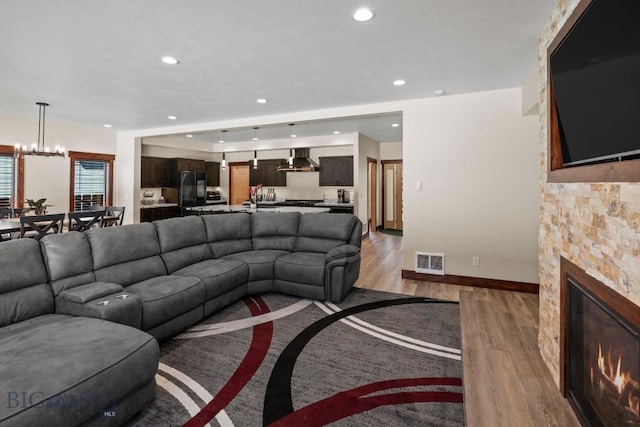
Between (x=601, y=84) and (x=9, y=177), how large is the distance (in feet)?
26.7

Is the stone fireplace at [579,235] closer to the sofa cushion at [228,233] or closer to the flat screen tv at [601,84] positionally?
the flat screen tv at [601,84]

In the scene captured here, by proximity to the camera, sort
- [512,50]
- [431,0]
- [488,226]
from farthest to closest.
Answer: [488,226] → [512,50] → [431,0]

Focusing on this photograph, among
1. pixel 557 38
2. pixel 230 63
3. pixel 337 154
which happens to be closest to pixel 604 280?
pixel 557 38

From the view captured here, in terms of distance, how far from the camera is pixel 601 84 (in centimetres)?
133

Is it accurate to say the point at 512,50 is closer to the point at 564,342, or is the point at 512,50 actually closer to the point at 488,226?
the point at 488,226

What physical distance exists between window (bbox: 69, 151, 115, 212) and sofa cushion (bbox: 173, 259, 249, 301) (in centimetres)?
458

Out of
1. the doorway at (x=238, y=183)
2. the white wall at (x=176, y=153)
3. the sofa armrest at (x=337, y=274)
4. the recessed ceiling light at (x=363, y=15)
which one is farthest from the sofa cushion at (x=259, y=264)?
the doorway at (x=238, y=183)

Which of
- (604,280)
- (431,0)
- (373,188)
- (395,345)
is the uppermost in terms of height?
(431,0)

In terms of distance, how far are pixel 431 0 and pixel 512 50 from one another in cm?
131

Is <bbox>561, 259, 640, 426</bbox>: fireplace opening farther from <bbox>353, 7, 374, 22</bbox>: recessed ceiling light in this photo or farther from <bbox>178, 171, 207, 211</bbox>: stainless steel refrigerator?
<bbox>178, 171, 207, 211</bbox>: stainless steel refrigerator

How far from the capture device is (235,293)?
3.67m

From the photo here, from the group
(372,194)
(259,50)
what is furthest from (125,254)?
(372,194)

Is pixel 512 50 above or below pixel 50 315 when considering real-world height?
above

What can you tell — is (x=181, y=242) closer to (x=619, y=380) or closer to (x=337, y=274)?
(x=337, y=274)
